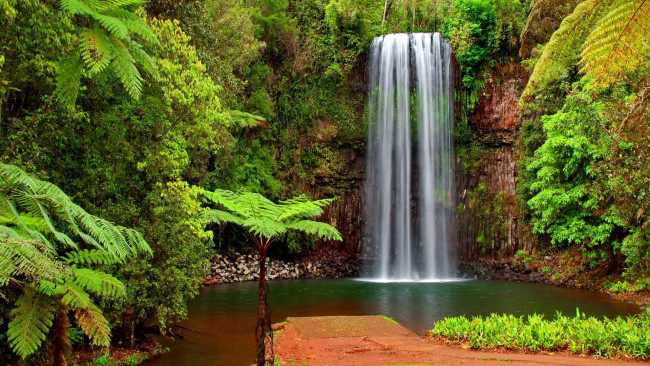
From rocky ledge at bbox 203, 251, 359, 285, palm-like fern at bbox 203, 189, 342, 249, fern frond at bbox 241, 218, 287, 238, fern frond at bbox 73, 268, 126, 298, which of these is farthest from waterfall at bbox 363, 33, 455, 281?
fern frond at bbox 73, 268, 126, 298

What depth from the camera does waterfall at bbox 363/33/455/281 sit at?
21.9 meters

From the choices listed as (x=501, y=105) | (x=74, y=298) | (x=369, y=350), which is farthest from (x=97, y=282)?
(x=501, y=105)

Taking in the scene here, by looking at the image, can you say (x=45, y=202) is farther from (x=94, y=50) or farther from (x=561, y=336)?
(x=561, y=336)

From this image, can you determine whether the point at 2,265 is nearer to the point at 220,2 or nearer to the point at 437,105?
the point at 220,2

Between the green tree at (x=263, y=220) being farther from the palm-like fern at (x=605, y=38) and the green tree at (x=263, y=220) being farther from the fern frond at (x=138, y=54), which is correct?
the palm-like fern at (x=605, y=38)

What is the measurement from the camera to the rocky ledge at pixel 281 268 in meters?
18.1

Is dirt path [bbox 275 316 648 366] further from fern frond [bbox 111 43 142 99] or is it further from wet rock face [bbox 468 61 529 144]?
wet rock face [bbox 468 61 529 144]

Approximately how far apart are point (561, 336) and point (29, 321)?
22.8 ft

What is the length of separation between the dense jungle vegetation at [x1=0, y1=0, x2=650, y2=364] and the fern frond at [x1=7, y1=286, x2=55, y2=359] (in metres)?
0.02

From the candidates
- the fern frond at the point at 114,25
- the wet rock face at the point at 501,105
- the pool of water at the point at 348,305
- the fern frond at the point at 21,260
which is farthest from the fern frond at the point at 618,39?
the wet rock face at the point at 501,105

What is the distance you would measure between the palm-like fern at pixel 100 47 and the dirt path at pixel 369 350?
13.6 ft

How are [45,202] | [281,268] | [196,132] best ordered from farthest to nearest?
[281,268], [196,132], [45,202]

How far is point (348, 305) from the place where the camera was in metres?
12.9

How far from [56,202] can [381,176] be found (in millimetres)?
19069
